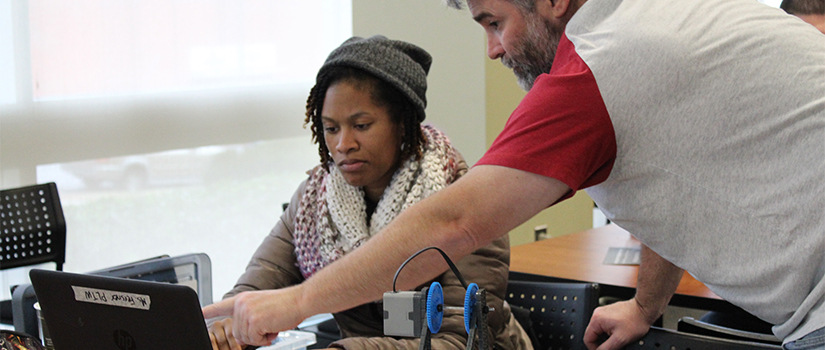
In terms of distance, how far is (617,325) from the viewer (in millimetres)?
1602

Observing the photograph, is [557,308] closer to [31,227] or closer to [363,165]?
[363,165]

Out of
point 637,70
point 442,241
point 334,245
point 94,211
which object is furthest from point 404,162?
point 94,211

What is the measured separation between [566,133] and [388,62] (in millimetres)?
861

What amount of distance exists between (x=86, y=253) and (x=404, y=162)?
193cm

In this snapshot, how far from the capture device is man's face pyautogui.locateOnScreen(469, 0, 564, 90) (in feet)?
4.55

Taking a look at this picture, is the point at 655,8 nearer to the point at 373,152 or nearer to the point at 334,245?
the point at 373,152

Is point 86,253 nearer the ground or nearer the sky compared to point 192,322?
nearer the ground

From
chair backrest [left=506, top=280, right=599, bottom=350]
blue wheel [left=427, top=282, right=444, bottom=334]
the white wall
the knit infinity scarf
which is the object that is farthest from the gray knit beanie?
the white wall

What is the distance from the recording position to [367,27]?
404 cm

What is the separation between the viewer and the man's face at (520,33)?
1386 millimetres

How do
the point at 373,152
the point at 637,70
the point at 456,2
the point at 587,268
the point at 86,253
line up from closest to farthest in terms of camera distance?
the point at 637,70 < the point at 456,2 < the point at 373,152 < the point at 587,268 < the point at 86,253

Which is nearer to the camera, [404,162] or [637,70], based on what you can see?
[637,70]

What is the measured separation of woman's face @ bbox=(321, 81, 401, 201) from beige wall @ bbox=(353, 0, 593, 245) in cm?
206

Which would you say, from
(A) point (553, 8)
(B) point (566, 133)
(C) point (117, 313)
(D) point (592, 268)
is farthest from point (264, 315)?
(D) point (592, 268)
